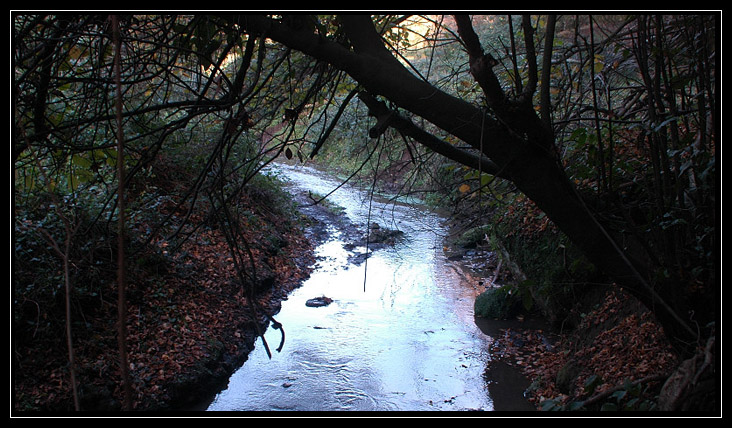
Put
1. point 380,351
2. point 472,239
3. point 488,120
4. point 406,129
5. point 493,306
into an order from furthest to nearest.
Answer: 1. point 472,239
2. point 493,306
3. point 380,351
4. point 406,129
5. point 488,120

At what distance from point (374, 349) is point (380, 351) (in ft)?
0.29

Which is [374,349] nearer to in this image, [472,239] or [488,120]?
[488,120]

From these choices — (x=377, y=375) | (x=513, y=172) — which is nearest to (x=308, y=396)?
(x=377, y=375)

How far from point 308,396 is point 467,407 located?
5.25 feet

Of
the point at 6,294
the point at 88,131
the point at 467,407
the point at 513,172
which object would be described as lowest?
the point at 467,407

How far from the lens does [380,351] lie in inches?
234

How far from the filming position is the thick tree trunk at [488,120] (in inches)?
88.0

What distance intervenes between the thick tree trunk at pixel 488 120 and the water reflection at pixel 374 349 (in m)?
0.89

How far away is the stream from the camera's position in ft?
16.0

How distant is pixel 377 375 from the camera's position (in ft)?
17.6

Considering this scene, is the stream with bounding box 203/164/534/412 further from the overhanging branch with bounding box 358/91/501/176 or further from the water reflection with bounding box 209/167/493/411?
the overhanging branch with bounding box 358/91/501/176

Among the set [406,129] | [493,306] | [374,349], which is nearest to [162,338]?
[374,349]

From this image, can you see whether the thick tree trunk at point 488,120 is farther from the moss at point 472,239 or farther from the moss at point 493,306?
the moss at point 472,239

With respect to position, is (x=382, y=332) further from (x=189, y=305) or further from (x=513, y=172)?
(x=513, y=172)
